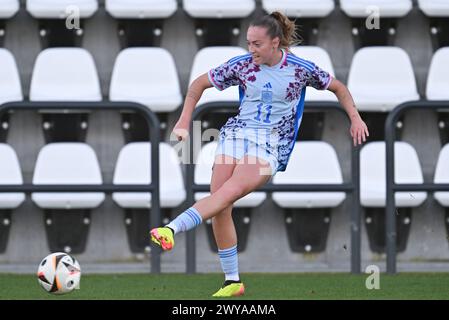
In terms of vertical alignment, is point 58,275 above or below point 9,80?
below

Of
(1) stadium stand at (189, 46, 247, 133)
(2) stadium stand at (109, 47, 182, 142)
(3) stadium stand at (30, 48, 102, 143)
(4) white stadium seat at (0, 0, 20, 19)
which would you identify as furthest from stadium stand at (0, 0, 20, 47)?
(1) stadium stand at (189, 46, 247, 133)

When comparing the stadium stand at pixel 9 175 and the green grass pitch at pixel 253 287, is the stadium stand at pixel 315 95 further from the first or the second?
the stadium stand at pixel 9 175

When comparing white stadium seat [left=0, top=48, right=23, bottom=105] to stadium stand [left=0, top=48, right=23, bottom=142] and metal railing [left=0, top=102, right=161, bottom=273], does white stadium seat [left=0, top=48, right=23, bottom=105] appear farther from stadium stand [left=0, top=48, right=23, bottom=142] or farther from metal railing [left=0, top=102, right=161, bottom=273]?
metal railing [left=0, top=102, right=161, bottom=273]

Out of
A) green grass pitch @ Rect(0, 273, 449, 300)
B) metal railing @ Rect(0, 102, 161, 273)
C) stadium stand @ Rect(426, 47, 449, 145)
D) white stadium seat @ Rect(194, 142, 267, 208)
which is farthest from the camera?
stadium stand @ Rect(426, 47, 449, 145)

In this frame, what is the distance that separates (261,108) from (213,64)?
224 cm

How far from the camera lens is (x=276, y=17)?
5730 millimetres

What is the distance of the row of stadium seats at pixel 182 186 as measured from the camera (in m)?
7.67

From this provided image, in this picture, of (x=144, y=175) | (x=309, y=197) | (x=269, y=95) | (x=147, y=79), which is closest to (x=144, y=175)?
(x=144, y=175)

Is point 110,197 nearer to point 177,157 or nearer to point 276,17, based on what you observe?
point 177,157

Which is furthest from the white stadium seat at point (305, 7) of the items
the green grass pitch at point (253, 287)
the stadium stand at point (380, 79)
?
the green grass pitch at point (253, 287)

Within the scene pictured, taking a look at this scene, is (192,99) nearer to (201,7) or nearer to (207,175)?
(207,175)

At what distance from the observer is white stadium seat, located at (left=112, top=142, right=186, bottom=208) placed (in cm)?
772

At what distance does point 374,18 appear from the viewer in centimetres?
804
